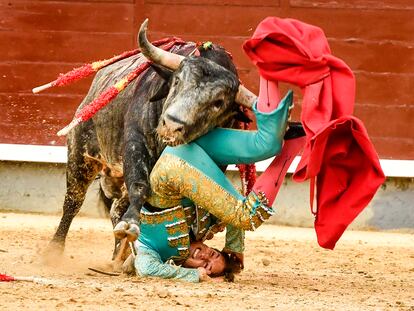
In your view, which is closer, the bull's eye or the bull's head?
the bull's head

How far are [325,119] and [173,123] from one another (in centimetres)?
56

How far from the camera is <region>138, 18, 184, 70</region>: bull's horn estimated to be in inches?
217

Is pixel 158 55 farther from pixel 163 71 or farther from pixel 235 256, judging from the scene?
pixel 235 256

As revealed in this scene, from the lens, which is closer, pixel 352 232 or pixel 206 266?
pixel 206 266

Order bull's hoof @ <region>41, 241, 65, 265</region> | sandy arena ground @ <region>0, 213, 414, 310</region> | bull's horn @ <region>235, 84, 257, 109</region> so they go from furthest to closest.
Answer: bull's hoof @ <region>41, 241, 65, 265</region>, bull's horn @ <region>235, 84, 257, 109</region>, sandy arena ground @ <region>0, 213, 414, 310</region>

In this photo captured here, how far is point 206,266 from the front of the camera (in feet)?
18.1

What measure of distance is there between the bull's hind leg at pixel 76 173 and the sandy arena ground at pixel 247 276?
141 mm

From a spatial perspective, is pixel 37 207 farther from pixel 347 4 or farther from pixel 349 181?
pixel 349 181

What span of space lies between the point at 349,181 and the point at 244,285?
23.5 inches

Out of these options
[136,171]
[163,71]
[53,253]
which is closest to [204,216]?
[136,171]

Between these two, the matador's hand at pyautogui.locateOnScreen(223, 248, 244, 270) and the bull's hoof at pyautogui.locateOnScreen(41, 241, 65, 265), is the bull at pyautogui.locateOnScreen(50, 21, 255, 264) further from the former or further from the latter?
the matador's hand at pyautogui.locateOnScreen(223, 248, 244, 270)

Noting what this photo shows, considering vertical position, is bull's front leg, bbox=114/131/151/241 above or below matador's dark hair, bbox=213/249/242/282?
above

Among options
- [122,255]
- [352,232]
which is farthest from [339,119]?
[352,232]

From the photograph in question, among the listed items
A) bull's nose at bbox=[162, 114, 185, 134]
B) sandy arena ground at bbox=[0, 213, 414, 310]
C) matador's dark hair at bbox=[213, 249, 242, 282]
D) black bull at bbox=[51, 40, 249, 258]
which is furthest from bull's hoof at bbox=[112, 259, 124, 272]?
bull's nose at bbox=[162, 114, 185, 134]
